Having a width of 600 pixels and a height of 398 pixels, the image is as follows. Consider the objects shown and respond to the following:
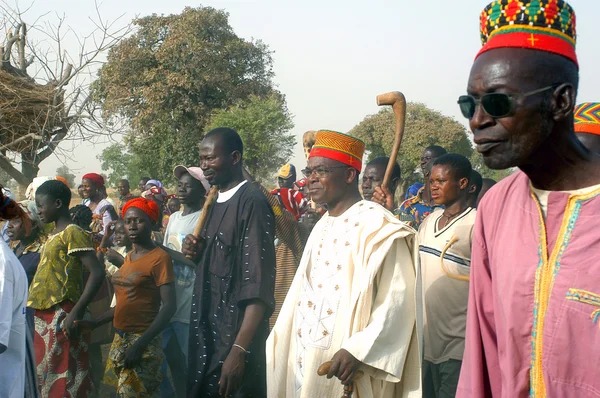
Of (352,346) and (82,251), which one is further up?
(82,251)

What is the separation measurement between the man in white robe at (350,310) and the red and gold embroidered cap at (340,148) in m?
0.12

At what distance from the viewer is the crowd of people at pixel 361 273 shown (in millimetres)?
2020

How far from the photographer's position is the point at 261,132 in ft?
88.2

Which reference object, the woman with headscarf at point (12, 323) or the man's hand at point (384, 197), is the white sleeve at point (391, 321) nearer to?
the man's hand at point (384, 197)

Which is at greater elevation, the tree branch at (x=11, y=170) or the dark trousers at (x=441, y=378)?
the tree branch at (x=11, y=170)

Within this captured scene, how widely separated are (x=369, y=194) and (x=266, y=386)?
2.73 meters

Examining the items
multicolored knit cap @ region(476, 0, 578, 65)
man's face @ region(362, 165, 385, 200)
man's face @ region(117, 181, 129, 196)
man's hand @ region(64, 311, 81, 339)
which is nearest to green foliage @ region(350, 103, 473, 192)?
man's face @ region(117, 181, 129, 196)

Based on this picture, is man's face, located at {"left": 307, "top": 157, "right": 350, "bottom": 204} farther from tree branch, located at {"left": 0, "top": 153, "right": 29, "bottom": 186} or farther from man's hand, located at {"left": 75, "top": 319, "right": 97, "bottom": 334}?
tree branch, located at {"left": 0, "top": 153, "right": 29, "bottom": 186}

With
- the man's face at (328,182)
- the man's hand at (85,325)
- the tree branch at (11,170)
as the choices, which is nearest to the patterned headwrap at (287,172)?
the tree branch at (11,170)

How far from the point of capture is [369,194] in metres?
6.68

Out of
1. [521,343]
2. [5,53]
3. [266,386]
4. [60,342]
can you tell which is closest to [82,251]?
[60,342]

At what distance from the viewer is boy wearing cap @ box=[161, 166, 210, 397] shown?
6.24m

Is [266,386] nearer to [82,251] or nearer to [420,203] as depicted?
[82,251]

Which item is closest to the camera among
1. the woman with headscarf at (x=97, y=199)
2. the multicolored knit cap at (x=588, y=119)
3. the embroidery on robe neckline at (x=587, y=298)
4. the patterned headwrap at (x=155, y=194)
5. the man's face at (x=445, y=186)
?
the embroidery on robe neckline at (x=587, y=298)
